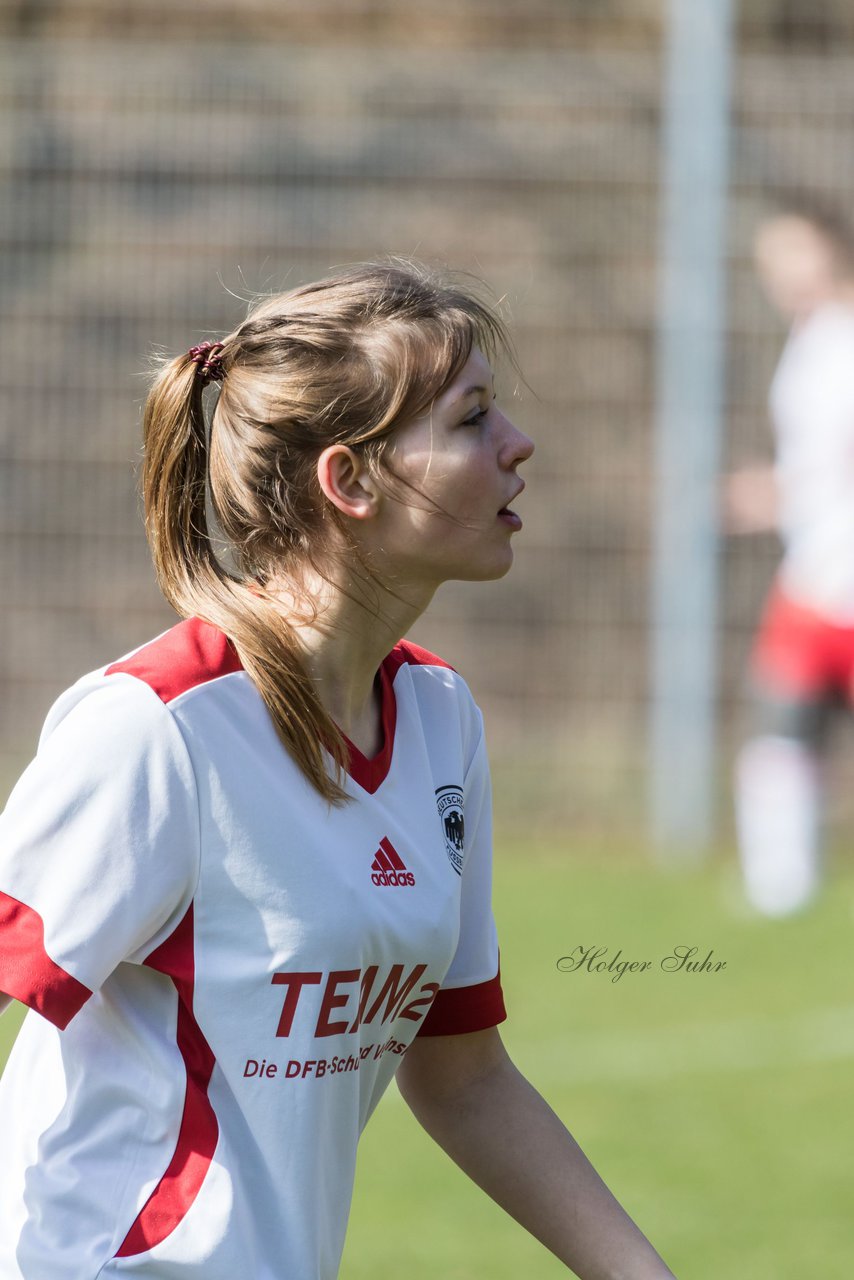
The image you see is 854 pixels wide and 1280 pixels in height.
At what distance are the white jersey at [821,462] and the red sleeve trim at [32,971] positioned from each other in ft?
18.3

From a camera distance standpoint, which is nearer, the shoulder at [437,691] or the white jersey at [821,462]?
the shoulder at [437,691]

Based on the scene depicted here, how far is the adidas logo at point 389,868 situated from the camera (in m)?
2.06

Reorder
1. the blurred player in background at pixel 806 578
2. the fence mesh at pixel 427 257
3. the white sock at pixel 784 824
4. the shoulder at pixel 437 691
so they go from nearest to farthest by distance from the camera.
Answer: the shoulder at pixel 437 691 → the blurred player in background at pixel 806 578 → the white sock at pixel 784 824 → the fence mesh at pixel 427 257

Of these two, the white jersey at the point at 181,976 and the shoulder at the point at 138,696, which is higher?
the shoulder at the point at 138,696

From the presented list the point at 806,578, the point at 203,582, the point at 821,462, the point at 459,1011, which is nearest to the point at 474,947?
the point at 459,1011

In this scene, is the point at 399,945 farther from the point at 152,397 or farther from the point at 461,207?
the point at 461,207

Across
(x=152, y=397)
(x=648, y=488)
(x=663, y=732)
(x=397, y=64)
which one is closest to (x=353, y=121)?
(x=397, y=64)

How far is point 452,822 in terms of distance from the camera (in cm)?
223
